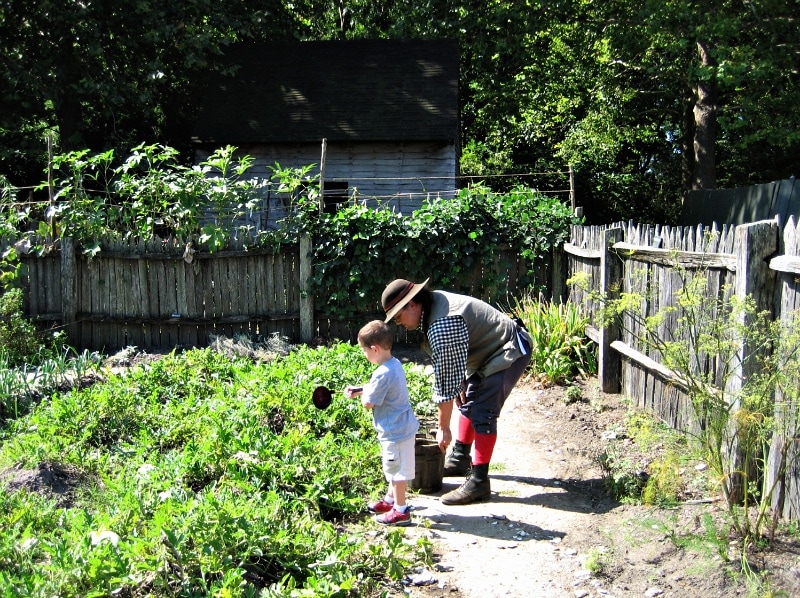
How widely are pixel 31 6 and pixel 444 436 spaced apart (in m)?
15.8

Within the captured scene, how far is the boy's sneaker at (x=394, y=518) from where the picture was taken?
5.04 metres

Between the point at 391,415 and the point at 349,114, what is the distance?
1425cm

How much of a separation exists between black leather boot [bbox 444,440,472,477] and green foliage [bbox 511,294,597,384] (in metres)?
3.12

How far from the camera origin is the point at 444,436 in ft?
17.7

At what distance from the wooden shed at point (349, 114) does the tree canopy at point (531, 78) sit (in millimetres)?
1353

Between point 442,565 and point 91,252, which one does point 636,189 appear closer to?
point 91,252

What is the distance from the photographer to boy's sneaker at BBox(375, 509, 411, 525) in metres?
5.04

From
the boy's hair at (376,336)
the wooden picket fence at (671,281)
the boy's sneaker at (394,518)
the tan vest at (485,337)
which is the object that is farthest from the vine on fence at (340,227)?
the boy's sneaker at (394,518)

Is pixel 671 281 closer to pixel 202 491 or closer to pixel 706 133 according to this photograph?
pixel 202 491

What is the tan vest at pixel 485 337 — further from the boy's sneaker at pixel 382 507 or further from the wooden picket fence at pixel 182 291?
the wooden picket fence at pixel 182 291

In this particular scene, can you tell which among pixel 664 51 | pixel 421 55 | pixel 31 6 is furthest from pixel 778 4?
pixel 31 6

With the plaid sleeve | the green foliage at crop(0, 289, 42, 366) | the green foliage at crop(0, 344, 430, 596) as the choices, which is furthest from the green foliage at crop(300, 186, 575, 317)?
the plaid sleeve

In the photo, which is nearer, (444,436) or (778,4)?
(444,436)

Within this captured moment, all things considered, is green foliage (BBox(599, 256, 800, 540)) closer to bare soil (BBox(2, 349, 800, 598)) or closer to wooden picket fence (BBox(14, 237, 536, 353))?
bare soil (BBox(2, 349, 800, 598))
